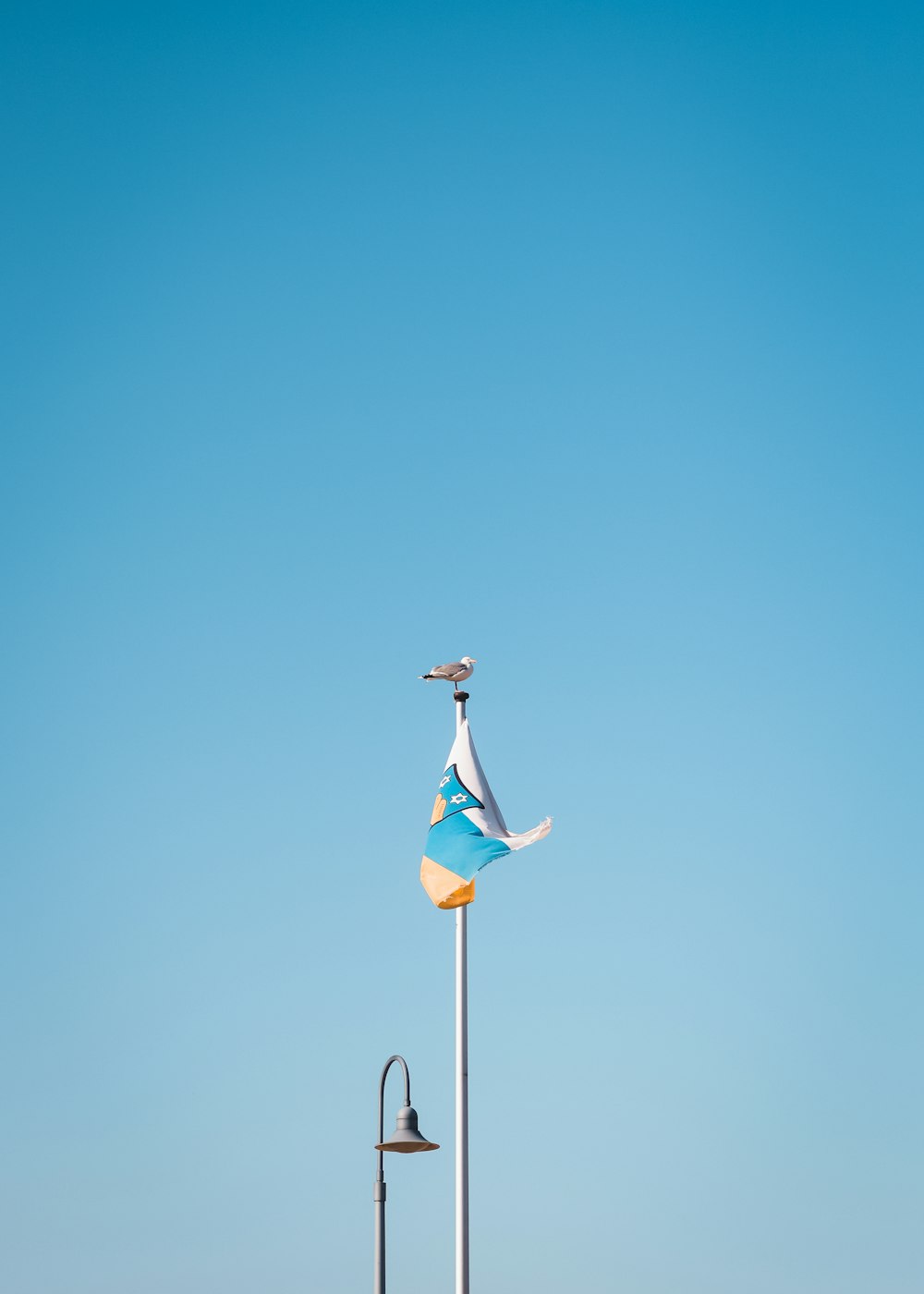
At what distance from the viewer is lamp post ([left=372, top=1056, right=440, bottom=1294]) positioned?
18.7 m

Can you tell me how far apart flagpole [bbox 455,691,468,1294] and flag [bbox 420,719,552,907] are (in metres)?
0.41

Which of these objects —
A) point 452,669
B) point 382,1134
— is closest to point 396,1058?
point 382,1134

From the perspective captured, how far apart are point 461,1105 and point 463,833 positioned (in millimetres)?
3708

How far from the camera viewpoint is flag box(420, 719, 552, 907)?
20.7 metres

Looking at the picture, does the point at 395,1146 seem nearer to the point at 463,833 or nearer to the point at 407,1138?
the point at 407,1138

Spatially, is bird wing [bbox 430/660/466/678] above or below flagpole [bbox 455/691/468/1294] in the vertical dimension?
above

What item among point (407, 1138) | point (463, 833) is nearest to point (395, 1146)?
point (407, 1138)

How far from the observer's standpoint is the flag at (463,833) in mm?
20672

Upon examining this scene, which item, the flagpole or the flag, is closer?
the flagpole

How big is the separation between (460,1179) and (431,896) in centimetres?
386

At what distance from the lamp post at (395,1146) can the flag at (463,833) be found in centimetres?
242

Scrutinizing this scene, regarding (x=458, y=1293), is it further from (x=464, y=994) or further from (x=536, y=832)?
(x=536, y=832)

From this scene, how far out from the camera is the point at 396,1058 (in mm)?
20188

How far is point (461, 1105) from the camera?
62.9 ft
